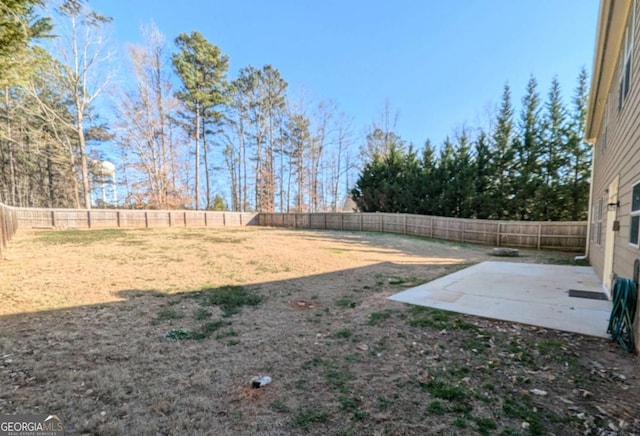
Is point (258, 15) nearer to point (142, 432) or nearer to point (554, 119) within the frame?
point (554, 119)

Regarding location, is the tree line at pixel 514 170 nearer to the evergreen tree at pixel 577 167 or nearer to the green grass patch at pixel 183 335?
the evergreen tree at pixel 577 167

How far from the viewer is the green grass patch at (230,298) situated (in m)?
4.08

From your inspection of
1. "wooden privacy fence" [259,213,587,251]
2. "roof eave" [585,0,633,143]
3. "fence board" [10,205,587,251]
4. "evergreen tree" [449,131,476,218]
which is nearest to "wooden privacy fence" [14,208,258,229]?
"fence board" [10,205,587,251]

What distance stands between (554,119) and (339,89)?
1582cm

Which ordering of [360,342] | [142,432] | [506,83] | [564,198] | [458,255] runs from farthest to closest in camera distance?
1. [506,83]
2. [564,198]
3. [458,255]
4. [360,342]
5. [142,432]

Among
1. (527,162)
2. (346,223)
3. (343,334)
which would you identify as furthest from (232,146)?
(343,334)

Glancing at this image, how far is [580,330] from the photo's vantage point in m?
3.09

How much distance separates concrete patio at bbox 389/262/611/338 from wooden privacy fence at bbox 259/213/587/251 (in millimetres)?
Answer: 5716

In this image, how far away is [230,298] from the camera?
4445 mm

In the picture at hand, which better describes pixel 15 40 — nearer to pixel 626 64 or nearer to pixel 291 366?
pixel 291 366

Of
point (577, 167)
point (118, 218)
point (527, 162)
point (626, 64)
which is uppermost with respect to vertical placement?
point (527, 162)

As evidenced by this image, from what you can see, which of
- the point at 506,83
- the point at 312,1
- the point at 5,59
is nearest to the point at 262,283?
the point at 5,59
